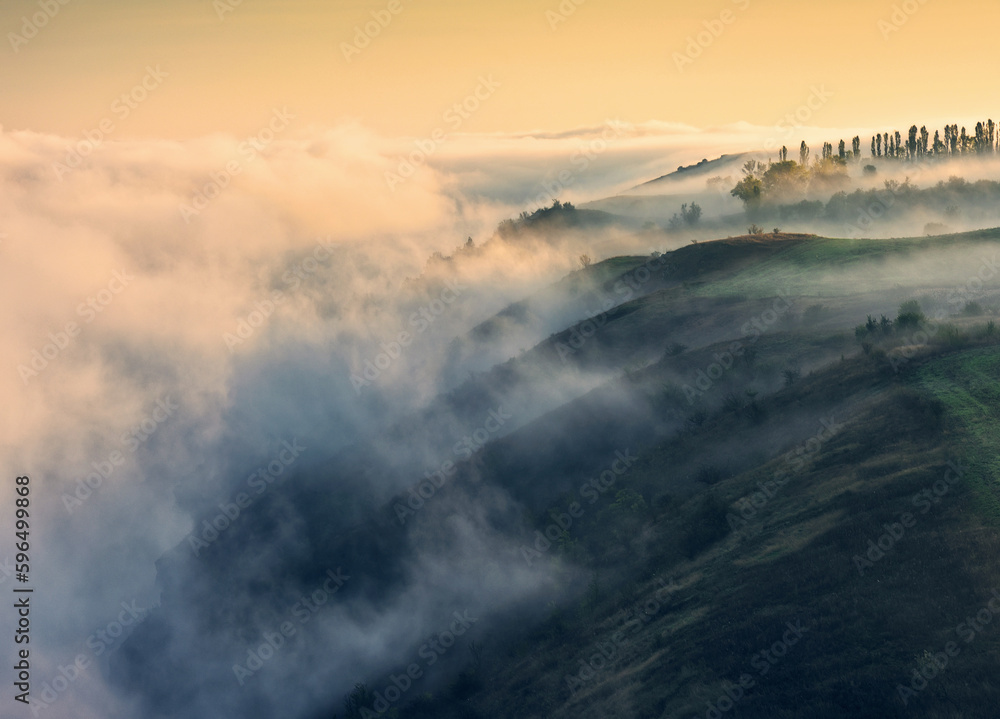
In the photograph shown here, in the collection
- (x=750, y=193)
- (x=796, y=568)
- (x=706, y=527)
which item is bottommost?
(x=706, y=527)

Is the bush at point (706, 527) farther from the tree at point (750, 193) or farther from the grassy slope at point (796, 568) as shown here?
the tree at point (750, 193)

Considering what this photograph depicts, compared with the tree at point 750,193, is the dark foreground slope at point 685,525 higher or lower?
lower

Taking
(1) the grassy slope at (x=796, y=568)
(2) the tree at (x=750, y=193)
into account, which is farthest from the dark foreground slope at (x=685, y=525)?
(2) the tree at (x=750, y=193)

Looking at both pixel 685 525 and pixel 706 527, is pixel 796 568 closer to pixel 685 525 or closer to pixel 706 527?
pixel 706 527

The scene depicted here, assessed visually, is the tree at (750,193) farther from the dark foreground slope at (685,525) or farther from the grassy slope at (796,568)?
the grassy slope at (796,568)

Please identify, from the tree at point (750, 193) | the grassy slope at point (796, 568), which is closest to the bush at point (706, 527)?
the grassy slope at point (796, 568)

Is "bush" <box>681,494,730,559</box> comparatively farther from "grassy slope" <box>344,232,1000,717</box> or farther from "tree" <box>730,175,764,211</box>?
"tree" <box>730,175,764,211</box>

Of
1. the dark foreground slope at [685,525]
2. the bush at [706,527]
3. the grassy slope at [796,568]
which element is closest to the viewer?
the grassy slope at [796,568]

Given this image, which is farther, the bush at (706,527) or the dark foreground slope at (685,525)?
the bush at (706,527)

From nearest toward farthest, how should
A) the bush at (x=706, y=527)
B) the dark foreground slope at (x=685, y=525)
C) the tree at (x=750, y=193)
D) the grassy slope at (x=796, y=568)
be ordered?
the grassy slope at (x=796, y=568)
the dark foreground slope at (x=685, y=525)
the bush at (x=706, y=527)
the tree at (x=750, y=193)

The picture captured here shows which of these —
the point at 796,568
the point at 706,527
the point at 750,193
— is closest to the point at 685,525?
the point at 706,527

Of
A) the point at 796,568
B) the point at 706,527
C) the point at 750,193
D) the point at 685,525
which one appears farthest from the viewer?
the point at 750,193
